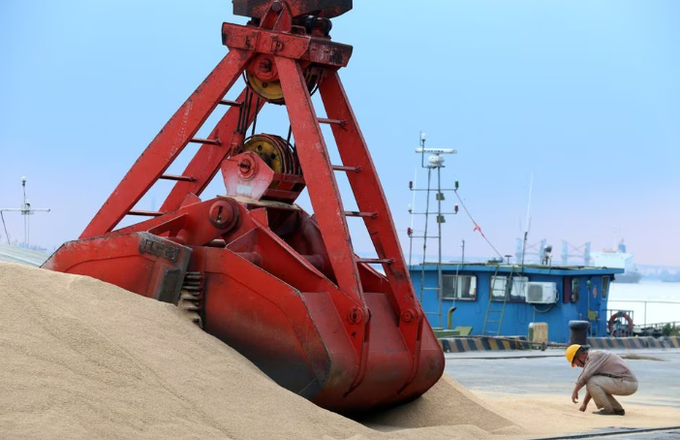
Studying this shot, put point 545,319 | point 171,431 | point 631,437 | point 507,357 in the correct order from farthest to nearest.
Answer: point 545,319, point 507,357, point 631,437, point 171,431

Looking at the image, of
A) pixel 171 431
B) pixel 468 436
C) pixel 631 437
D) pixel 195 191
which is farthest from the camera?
pixel 195 191

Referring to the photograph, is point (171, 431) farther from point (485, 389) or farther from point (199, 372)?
point (485, 389)

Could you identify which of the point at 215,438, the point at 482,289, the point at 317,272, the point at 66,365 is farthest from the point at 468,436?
the point at 482,289

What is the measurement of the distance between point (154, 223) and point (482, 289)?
2006cm

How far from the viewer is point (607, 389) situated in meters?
12.3

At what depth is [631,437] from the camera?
992 cm

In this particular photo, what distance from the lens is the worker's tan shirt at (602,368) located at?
1238cm

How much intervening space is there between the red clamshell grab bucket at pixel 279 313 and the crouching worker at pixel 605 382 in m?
Answer: 2.87

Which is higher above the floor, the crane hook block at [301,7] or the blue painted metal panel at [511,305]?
the crane hook block at [301,7]

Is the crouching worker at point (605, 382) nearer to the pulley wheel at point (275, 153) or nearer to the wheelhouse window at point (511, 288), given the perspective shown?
the pulley wheel at point (275, 153)

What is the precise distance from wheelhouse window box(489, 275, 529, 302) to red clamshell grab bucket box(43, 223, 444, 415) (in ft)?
64.0

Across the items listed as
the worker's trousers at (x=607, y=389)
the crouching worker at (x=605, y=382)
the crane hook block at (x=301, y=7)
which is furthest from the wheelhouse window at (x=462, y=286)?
the crane hook block at (x=301, y=7)

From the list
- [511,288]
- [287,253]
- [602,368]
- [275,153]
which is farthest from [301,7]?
[511,288]

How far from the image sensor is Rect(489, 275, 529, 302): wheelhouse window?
29.3 metres
